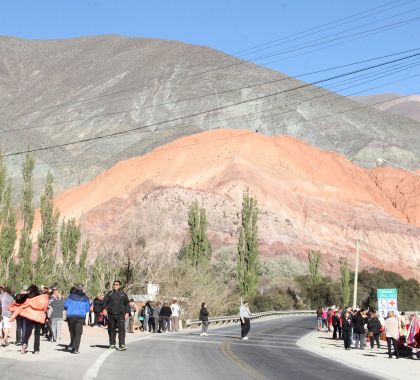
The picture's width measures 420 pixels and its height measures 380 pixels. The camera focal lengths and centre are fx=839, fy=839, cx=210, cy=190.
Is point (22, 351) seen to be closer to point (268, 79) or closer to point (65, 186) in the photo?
point (65, 186)

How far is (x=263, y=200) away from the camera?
105438 mm

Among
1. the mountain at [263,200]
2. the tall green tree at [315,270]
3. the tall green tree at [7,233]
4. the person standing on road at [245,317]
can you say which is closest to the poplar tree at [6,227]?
the tall green tree at [7,233]

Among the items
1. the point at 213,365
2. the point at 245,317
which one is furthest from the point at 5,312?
the point at 245,317

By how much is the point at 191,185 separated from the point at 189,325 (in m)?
65.2

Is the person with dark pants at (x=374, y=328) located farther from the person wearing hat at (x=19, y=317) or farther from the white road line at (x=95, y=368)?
the person wearing hat at (x=19, y=317)

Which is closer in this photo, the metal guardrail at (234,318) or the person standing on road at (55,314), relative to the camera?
the person standing on road at (55,314)

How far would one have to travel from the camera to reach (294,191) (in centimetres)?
11231

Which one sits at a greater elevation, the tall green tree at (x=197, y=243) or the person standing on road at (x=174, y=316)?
the tall green tree at (x=197, y=243)

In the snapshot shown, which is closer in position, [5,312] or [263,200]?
[5,312]

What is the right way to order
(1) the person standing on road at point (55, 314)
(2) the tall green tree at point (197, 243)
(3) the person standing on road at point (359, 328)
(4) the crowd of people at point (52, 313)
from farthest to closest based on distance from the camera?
1. (2) the tall green tree at point (197, 243)
2. (3) the person standing on road at point (359, 328)
3. (1) the person standing on road at point (55, 314)
4. (4) the crowd of people at point (52, 313)

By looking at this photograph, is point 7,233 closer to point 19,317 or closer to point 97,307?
point 97,307

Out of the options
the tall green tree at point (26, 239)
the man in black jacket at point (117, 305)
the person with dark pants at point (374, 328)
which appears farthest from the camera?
the tall green tree at point (26, 239)

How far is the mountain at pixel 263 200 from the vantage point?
99.2 metres

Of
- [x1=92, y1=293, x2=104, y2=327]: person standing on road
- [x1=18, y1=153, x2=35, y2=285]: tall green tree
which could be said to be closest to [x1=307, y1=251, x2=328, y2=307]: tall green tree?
[x1=18, y1=153, x2=35, y2=285]: tall green tree
